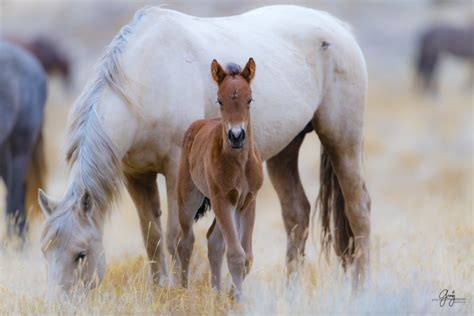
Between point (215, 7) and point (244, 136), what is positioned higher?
point (244, 136)

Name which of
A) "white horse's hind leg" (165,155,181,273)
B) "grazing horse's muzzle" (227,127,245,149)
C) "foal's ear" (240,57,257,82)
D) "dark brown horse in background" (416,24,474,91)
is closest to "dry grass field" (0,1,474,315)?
"white horse's hind leg" (165,155,181,273)

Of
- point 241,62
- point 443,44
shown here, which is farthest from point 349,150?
point 443,44

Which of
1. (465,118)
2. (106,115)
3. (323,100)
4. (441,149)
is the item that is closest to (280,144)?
(323,100)

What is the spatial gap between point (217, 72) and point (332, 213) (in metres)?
2.48

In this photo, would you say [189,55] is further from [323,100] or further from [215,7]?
[215,7]

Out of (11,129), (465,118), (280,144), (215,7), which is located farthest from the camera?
(215,7)

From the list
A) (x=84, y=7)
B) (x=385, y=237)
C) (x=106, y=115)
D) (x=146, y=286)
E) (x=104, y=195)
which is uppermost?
(x=106, y=115)

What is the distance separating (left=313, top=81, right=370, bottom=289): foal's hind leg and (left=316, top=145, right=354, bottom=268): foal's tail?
3cm

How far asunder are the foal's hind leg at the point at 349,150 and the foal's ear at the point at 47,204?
207 cm

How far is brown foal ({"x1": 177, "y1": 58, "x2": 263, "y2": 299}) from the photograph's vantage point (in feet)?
13.6

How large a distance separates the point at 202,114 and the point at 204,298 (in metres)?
1.17

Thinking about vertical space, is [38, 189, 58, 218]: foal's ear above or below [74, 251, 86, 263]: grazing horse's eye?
above

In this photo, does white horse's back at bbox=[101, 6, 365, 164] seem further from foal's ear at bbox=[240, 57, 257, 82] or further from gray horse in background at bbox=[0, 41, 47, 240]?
gray horse in background at bbox=[0, 41, 47, 240]

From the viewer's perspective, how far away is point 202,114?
518 cm
